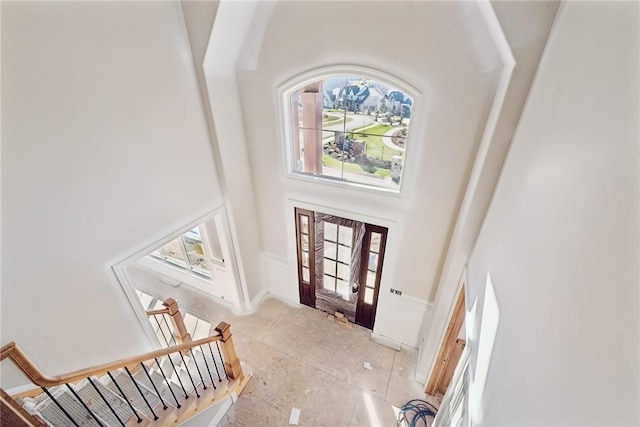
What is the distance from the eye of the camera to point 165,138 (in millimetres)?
2594

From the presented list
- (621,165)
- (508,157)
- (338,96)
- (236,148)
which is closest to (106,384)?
(236,148)

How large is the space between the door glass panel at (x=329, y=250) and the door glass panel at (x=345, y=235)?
168mm

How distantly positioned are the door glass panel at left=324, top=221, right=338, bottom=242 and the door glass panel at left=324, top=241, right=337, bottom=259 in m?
0.10

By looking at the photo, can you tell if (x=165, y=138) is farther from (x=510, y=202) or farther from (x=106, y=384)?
(x=510, y=202)

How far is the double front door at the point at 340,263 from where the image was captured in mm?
3455

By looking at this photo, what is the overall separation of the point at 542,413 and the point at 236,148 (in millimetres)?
3296

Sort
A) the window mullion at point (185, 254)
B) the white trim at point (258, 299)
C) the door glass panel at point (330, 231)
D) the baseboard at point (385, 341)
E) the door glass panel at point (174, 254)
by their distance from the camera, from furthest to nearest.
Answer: the door glass panel at point (174, 254) → the window mullion at point (185, 254) → the white trim at point (258, 299) → the baseboard at point (385, 341) → the door glass panel at point (330, 231)

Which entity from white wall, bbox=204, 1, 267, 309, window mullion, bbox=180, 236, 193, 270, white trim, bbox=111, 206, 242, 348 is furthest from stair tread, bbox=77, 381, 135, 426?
window mullion, bbox=180, 236, 193, 270

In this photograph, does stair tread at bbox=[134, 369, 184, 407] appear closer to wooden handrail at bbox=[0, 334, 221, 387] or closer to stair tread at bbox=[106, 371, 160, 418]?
stair tread at bbox=[106, 371, 160, 418]

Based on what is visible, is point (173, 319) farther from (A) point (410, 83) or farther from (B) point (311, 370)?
(A) point (410, 83)

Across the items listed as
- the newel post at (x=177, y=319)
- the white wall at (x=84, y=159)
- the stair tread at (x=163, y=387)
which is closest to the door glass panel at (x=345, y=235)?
the white wall at (x=84, y=159)

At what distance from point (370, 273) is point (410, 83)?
236 cm

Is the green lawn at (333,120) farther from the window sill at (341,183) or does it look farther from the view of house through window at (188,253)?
the view of house through window at (188,253)

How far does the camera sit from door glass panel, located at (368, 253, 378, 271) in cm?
348
